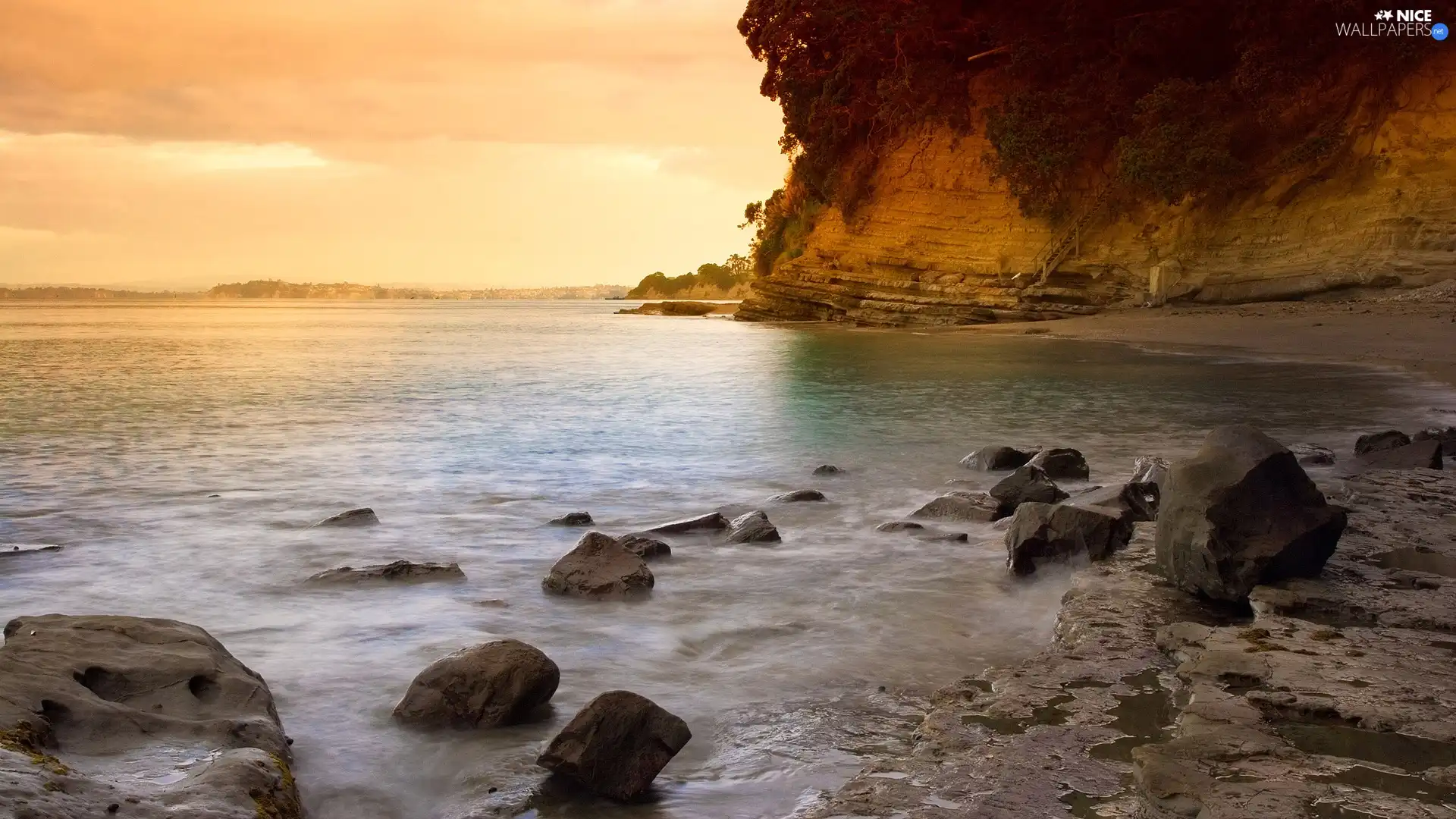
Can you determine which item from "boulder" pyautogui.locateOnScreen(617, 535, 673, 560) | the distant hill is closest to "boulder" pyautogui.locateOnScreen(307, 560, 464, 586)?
"boulder" pyautogui.locateOnScreen(617, 535, 673, 560)

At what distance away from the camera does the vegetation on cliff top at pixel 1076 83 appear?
97.8 feet

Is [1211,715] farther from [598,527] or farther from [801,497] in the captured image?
[801,497]

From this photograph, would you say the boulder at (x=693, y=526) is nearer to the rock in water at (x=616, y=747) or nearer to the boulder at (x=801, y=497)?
the boulder at (x=801, y=497)

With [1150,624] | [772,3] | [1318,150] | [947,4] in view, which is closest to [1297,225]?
[1318,150]

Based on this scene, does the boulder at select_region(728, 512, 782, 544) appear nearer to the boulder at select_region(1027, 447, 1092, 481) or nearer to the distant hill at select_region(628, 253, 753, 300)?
the boulder at select_region(1027, 447, 1092, 481)

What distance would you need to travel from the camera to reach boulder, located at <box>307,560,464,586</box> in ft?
19.4

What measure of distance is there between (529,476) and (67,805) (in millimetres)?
7823

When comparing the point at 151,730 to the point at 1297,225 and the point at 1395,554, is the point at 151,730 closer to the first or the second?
the point at 1395,554

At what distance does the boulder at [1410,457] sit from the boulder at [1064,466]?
214cm

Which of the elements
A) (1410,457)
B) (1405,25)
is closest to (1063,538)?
(1410,457)

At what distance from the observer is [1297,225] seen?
1145 inches

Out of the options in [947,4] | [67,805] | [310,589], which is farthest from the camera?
[947,4]

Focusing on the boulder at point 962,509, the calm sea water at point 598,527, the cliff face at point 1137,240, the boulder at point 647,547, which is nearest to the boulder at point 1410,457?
the calm sea water at point 598,527

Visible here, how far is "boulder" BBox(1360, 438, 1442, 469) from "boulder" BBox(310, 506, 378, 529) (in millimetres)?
7758
